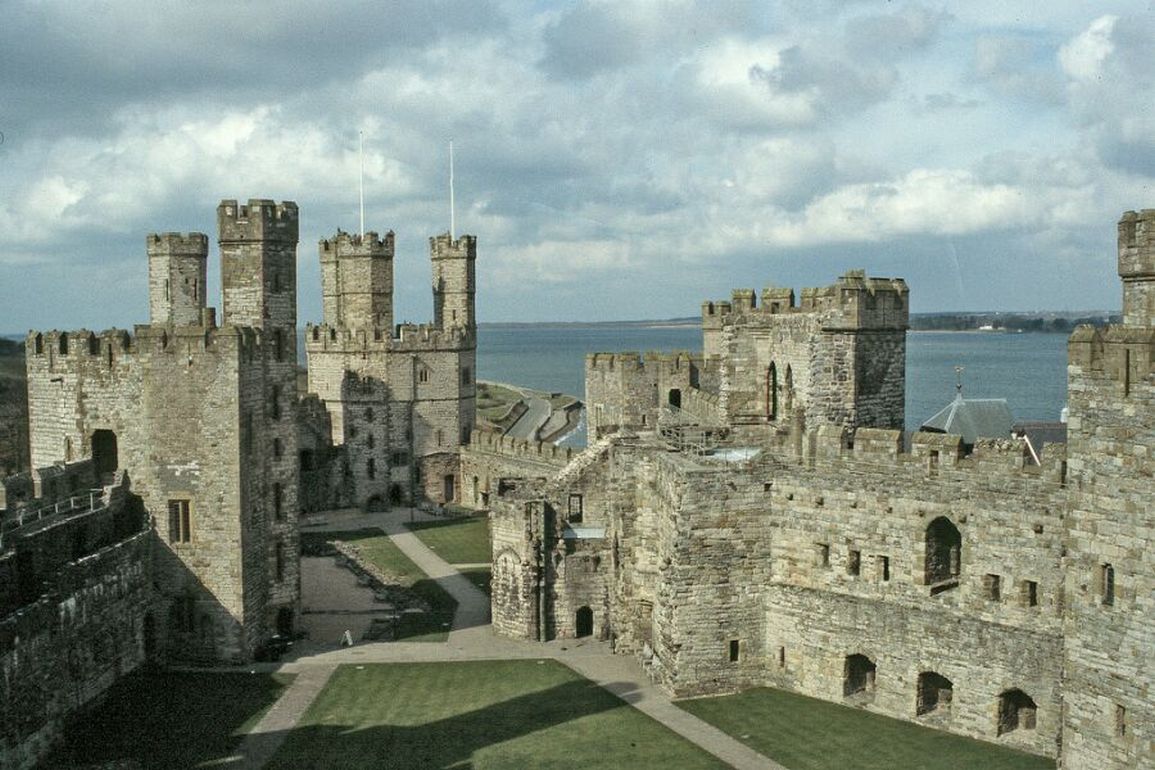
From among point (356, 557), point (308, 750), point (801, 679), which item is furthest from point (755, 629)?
point (356, 557)

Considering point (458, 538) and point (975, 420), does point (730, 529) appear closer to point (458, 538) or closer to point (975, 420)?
point (975, 420)

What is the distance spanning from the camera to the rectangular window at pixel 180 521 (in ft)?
97.6

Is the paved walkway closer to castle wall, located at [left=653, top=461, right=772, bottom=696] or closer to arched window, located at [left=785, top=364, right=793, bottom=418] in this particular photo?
castle wall, located at [left=653, top=461, right=772, bottom=696]

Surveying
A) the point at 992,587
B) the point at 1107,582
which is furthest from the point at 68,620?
the point at 1107,582

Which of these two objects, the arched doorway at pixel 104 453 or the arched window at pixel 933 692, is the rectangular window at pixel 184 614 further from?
the arched window at pixel 933 692

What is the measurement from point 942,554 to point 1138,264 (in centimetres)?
695

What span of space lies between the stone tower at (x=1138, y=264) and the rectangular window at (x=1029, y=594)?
5.07 meters

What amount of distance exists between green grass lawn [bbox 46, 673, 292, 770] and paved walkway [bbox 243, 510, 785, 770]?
0.55m

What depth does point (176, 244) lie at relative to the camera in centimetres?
4447

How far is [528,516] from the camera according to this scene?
102 feet

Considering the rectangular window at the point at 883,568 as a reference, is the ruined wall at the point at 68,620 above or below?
below

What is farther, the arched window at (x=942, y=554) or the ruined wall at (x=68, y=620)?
the arched window at (x=942, y=554)

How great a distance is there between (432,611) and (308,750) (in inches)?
443

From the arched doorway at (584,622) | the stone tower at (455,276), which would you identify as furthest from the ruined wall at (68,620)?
the stone tower at (455,276)
